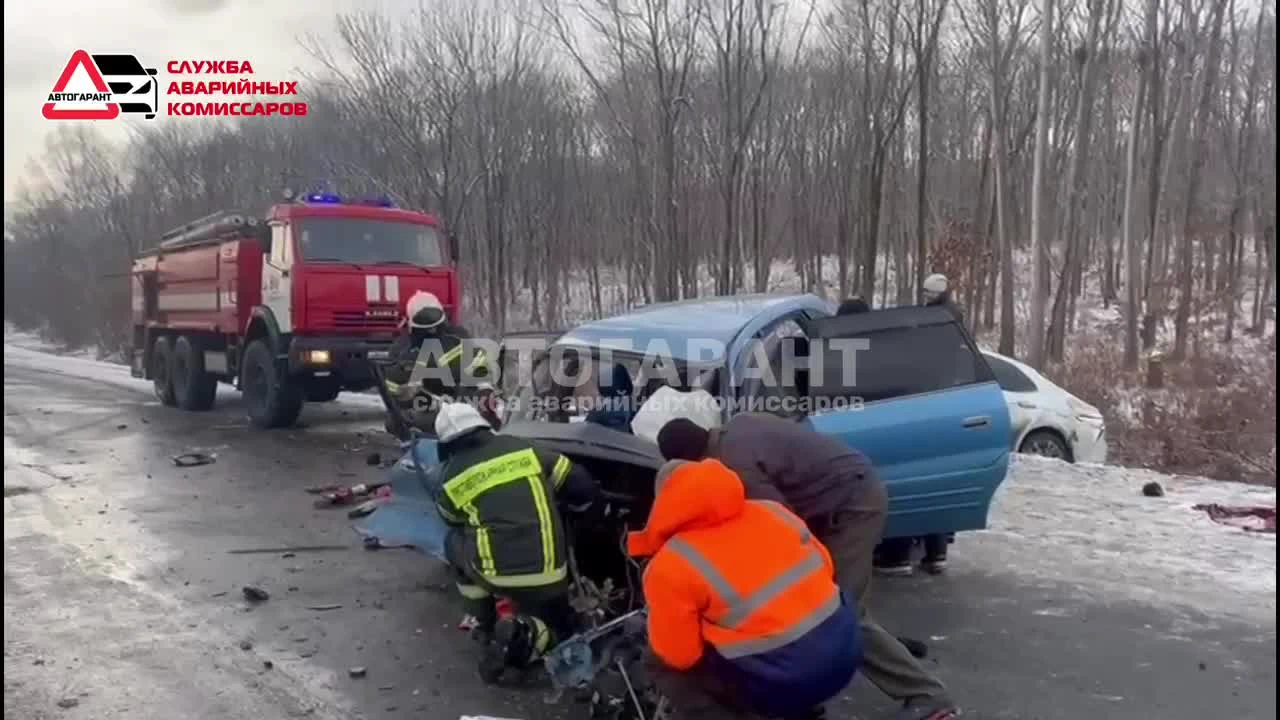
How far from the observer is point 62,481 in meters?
10.2

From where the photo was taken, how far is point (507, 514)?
15.2 ft

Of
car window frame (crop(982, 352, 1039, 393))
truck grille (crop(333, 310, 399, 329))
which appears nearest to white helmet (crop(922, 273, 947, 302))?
car window frame (crop(982, 352, 1039, 393))

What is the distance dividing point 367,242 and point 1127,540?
897cm

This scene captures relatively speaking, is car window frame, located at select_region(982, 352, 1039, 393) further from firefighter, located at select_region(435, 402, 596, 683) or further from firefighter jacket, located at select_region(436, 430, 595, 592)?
firefighter jacket, located at select_region(436, 430, 595, 592)

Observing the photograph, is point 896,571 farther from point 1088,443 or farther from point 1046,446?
point 1088,443

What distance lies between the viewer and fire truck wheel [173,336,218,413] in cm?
1530

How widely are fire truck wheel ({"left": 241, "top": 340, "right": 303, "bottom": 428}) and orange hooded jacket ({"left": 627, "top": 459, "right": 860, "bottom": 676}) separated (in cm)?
1021

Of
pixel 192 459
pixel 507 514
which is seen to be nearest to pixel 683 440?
pixel 507 514

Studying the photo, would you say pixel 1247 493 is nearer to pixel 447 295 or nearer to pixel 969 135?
pixel 447 295

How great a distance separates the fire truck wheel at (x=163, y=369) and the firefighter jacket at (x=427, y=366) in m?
8.30

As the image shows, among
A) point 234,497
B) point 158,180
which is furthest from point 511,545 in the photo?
point 158,180

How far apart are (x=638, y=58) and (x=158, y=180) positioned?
2580cm

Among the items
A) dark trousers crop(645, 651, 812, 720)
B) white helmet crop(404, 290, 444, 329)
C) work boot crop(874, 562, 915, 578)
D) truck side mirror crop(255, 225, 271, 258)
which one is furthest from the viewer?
truck side mirror crop(255, 225, 271, 258)

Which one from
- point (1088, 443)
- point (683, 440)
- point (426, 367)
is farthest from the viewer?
point (1088, 443)
